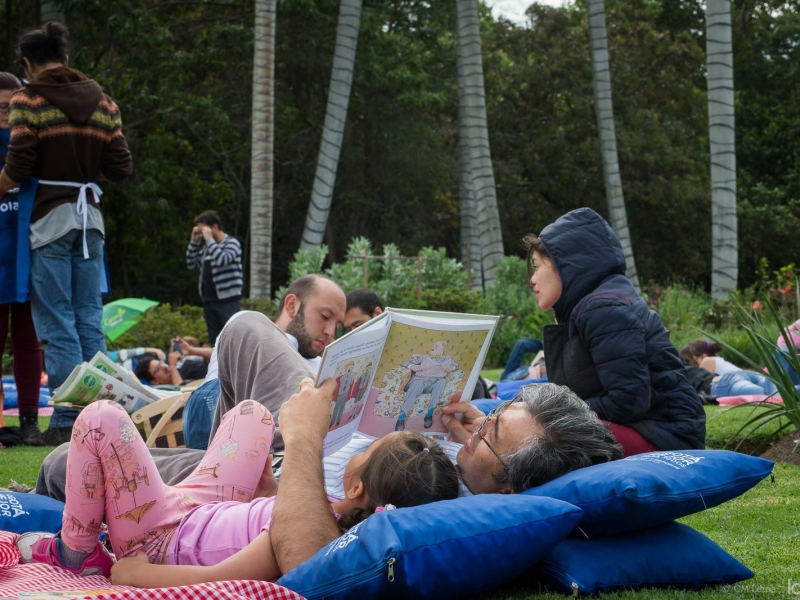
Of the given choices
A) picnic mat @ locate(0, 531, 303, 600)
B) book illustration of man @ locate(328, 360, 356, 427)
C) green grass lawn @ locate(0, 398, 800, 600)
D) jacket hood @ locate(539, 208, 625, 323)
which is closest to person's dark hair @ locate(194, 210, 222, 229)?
green grass lawn @ locate(0, 398, 800, 600)

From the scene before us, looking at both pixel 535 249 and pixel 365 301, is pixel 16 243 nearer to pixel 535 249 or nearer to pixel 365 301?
pixel 365 301

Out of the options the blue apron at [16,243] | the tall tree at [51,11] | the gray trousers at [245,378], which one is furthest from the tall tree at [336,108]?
the gray trousers at [245,378]

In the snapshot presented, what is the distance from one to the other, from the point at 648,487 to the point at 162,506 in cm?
146

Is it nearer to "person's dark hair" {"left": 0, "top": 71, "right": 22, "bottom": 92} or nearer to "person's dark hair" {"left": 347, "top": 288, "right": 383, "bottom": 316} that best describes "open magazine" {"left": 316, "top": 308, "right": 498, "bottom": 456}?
"person's dark hair" {"left": 347, "top": 288, "right": 383, "bottom": 316}

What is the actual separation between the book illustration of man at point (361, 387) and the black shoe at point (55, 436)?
3495 millimetres

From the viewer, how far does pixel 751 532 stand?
4.03 metres

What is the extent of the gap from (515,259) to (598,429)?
1379cm

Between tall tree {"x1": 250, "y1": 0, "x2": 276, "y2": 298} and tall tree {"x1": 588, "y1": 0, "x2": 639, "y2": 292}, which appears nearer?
tall tree {"x1": 250, "y1": 0, "x2": 276, "y2": 298}

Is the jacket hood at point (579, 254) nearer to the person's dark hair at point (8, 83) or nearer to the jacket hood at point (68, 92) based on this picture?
the jacket hood at point (68, 92)

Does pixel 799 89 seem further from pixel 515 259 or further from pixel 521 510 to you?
pixel 521 510

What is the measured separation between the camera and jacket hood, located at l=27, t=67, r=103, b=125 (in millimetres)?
6246

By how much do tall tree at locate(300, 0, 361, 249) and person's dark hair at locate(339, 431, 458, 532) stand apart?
613 inches

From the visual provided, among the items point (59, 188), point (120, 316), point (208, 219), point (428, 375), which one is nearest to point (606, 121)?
point (208, 219)

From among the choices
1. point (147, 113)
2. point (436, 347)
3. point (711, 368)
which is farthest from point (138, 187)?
point (436, 347)
